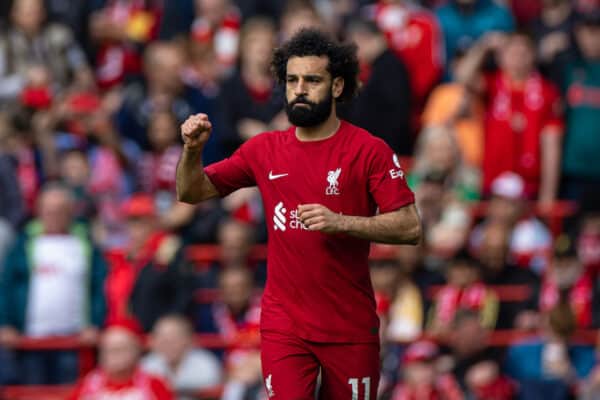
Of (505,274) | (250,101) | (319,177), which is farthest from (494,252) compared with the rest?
(319,177)

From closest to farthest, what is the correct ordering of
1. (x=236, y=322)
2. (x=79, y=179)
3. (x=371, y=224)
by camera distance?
(x=371, y=224)
(x=236, y=322)
(x=79, y=179)

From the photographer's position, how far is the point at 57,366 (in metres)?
13.0

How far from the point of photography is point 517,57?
15047 millimetres

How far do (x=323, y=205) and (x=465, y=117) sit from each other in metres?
7.71

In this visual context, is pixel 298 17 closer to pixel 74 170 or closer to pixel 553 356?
pixel 74 170

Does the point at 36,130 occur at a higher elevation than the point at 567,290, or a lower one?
higher

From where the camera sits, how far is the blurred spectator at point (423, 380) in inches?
464

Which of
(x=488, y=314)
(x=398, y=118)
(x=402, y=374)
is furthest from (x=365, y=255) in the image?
(x=398, y=118)

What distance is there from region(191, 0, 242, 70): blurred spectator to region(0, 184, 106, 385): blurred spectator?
10.8 ft

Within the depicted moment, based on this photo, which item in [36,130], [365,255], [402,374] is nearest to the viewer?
[365,255]

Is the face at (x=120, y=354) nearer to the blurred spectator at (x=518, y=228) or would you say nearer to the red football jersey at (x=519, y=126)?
the blurred spectator at (x=518, y=228)

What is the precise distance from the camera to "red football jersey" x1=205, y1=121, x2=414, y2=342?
7738mm

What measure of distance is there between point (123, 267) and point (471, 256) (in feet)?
9.74

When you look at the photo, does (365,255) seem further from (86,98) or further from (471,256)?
(86,98)
